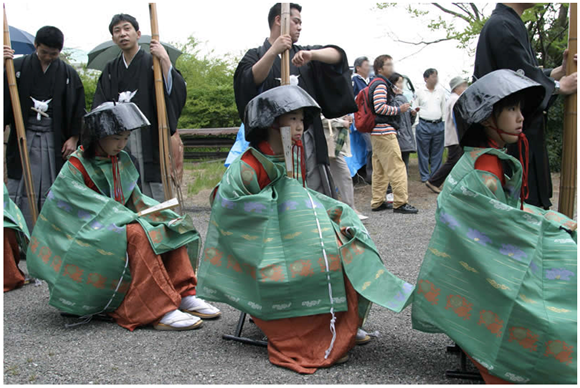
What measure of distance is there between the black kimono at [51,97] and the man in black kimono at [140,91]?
0.51 metres

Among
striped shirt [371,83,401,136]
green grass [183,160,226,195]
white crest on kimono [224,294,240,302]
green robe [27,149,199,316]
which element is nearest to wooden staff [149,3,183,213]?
green robe [27,149,199,316]

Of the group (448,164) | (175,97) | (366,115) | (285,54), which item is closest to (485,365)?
(285,54)

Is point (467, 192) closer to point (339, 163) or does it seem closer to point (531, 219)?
point (531, 219)

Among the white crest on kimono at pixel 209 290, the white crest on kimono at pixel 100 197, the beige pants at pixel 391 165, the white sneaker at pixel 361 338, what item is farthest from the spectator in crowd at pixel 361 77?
the white crest on kimono at pixel 209 290

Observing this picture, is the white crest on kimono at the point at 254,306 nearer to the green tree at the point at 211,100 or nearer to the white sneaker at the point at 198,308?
the white sneaker at the point at 198,308

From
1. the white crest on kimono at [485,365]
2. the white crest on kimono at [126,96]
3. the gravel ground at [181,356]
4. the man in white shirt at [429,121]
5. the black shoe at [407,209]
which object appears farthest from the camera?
the man in white shirt at [429,121]

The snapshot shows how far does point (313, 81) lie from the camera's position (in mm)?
3904

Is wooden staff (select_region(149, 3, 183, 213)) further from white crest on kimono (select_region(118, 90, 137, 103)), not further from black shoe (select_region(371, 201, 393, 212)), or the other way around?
black shoe (select_region(371, 201, 393, 212))

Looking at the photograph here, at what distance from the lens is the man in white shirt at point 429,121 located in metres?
9.05

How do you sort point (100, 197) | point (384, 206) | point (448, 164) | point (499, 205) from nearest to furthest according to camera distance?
1. point (499, 205)
2. point (100, 197)
3. point (384, 206)
4. point (448, 164)

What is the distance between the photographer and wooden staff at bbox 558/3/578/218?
304cm

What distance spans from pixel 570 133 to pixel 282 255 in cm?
166

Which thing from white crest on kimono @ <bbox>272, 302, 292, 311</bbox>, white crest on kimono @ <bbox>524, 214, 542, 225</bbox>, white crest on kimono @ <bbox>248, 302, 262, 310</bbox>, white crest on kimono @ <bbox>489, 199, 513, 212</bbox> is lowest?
white crest on kimono @ <bbox>248, 302, 262, 310</bbox>

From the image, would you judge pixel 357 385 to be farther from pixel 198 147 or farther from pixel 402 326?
pixel 198 147
